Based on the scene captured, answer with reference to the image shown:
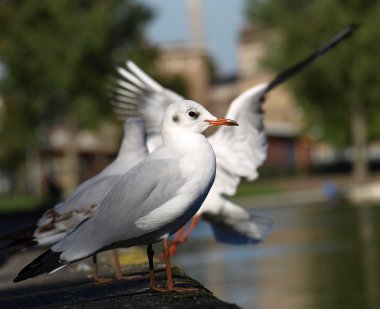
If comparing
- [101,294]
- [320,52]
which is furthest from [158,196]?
[320,52]

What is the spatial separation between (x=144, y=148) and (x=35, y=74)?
54.4 m

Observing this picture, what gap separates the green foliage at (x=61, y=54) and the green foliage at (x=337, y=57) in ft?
27.1

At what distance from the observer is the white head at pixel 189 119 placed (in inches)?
299

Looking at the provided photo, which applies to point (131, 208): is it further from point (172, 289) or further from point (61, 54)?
point (61, 54)

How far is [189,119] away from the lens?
7605 millimetres

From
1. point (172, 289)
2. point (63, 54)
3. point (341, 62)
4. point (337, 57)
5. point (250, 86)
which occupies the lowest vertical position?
point (250, 86)

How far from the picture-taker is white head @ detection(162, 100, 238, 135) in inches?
299

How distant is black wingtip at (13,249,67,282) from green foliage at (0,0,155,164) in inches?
2126

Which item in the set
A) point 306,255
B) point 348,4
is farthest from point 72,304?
point 348,4

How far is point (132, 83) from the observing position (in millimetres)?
15477

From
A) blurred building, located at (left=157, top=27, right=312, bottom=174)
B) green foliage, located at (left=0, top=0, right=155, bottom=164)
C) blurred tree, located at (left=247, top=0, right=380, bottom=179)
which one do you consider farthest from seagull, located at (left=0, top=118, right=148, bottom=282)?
blurred building, located at (left=157, top=27, right=312, bottom=174)

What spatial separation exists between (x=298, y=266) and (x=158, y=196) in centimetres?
1460

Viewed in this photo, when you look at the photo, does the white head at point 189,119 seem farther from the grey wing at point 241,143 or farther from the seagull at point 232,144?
the grey wing at point 241,143

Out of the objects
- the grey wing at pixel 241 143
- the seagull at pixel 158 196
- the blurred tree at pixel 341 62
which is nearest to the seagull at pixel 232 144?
the grey wing at pixel 241 143
